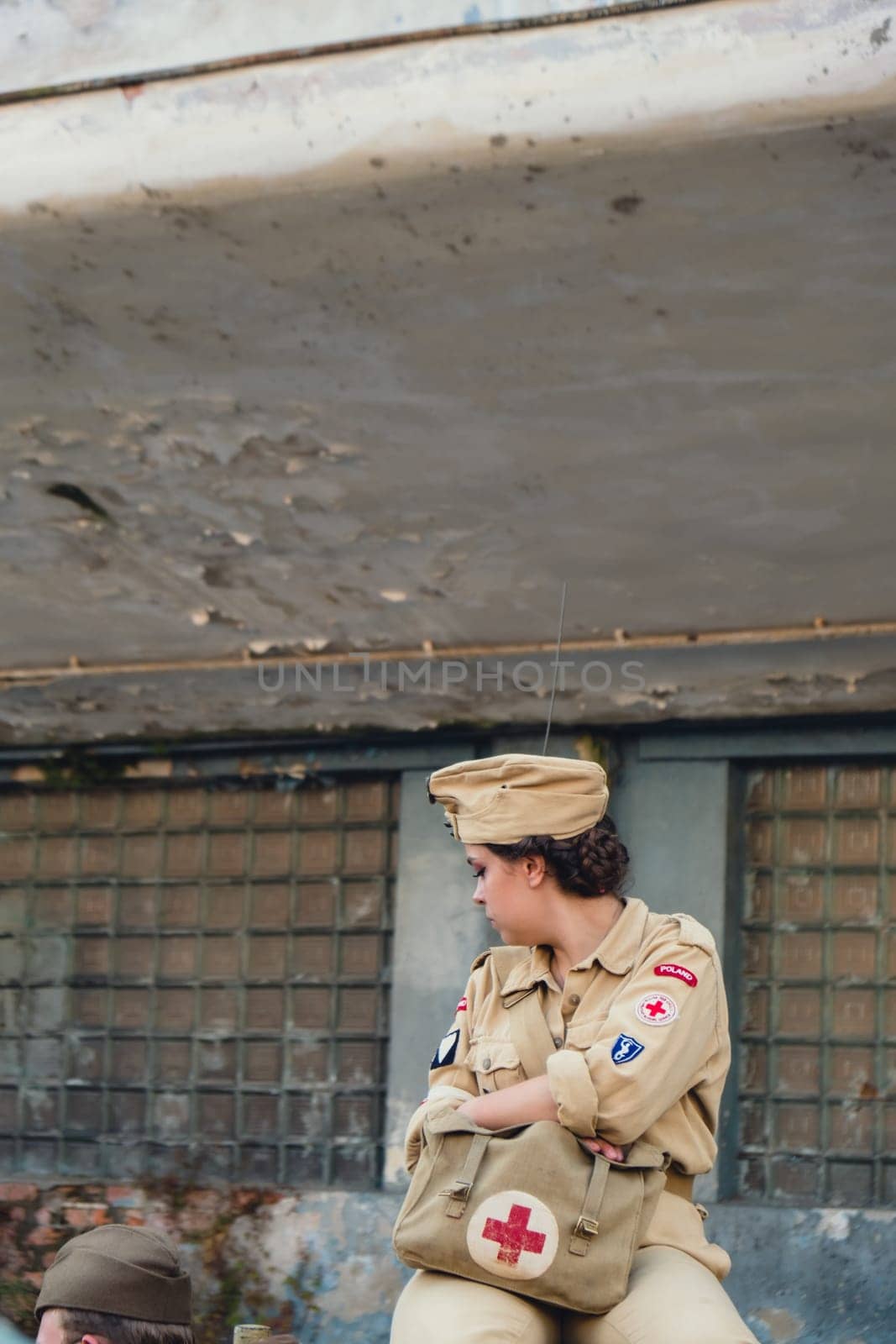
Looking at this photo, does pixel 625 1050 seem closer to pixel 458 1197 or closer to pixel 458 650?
pixel 458 1197

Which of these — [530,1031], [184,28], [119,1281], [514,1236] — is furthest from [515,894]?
[184,28]

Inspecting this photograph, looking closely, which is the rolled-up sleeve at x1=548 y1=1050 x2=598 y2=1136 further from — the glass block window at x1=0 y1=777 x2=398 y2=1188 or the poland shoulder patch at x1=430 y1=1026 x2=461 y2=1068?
the glass block window at x1=0 y1=777 x2=398 y2=1188

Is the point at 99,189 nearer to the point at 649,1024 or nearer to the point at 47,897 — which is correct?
the point at 649,1024

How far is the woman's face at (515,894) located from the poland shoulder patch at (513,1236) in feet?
1.57

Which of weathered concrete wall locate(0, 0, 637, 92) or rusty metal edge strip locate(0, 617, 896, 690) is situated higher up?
weathered concrete wall locate(0, 0, 637, 92)

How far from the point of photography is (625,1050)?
2.60 metres

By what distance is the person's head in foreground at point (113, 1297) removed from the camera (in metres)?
2.39

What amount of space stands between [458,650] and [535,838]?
2.61 meters

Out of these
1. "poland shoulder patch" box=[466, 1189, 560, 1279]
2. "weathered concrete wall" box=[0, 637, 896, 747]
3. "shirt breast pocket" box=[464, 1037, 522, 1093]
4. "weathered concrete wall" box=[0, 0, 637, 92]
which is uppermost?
"weathered concrete wall" box=[0, 0, 637, 92]

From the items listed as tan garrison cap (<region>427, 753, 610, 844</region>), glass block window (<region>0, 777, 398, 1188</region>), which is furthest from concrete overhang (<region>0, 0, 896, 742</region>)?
tan garrison cap (<region>427, 753, 610, 844</region>)

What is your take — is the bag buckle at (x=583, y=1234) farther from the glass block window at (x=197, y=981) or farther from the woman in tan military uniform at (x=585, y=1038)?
the glass block window at (x=197, y=981)

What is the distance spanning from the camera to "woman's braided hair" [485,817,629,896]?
9.34 feet

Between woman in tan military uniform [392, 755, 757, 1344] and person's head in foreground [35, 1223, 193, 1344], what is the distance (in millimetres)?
367

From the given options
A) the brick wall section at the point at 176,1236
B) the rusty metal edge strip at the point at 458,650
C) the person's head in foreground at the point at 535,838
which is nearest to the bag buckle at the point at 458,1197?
the person's head in foreground at the point at 535,838
